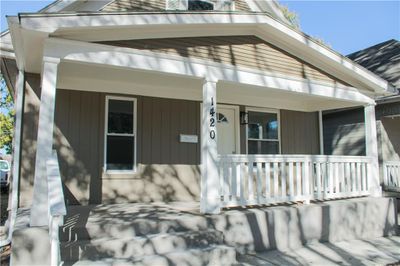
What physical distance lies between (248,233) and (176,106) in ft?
10.8

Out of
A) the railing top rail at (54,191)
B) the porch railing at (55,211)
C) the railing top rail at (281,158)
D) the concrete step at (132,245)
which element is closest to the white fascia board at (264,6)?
Result: the railing top rail at (281,158)

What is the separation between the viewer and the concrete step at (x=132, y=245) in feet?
14.7

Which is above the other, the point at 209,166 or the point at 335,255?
the point at 209,166

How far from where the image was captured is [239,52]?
672cm

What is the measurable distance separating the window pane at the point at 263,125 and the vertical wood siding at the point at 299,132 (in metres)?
0.22

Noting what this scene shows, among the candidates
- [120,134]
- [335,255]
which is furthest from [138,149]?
[335,255]

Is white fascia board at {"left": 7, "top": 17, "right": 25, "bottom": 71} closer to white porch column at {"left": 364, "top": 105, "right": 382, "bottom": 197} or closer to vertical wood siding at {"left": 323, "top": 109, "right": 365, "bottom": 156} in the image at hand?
white porch column at {"left": 364, "top": 105, "right": 382, "bottom": 197}

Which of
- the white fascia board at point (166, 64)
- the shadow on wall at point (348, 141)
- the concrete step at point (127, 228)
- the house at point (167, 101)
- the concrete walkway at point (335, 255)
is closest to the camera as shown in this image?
the concrete step at point (127, 228)

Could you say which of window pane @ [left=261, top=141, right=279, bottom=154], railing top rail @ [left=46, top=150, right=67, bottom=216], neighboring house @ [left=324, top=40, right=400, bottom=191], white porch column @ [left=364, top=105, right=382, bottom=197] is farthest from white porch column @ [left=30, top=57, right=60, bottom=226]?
neighboring house @ [left=324, top=40, right=400, bottom=191]

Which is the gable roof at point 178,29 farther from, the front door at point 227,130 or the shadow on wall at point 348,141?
the shadow on wall at point 348,141

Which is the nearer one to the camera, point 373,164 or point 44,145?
point 44,145

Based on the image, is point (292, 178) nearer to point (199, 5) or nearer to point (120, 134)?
point (120, 134)

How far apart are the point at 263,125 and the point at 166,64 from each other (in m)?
4.15

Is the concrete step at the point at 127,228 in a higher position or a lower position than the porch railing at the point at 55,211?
lower
